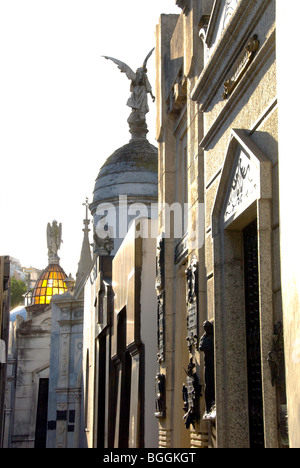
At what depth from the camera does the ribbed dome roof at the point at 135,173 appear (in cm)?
2952

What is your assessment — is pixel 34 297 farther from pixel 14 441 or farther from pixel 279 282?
pixel 279 282

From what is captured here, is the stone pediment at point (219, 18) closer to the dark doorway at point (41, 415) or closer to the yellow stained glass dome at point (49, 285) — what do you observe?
the dark doorway at point (41, 415)

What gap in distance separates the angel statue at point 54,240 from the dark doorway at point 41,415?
12518 mm

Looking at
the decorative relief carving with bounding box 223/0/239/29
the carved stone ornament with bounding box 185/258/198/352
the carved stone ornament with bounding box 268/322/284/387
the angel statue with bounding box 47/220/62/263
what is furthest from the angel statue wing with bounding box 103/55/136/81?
the angel statue with bounding box 47/220/62/263

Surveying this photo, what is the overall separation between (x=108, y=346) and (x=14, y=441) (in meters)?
19.5

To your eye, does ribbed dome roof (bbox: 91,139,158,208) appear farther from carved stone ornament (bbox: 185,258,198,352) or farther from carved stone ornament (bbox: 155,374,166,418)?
carved stone ornament (bbox: 185,258,198,352)

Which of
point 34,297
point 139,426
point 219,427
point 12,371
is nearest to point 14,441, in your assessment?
point 12,371

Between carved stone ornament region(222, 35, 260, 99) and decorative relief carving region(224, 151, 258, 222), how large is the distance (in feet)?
2.81

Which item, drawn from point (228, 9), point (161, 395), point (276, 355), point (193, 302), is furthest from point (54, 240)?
point (276, 355)

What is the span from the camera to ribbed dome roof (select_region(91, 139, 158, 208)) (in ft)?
96.8

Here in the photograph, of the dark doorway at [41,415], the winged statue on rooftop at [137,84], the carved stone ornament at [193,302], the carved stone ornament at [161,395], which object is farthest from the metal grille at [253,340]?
the dark doorway at [41,415]

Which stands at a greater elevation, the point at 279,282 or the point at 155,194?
the point at 155,194

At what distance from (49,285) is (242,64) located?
136ft

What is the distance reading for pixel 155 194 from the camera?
30.0 meters
